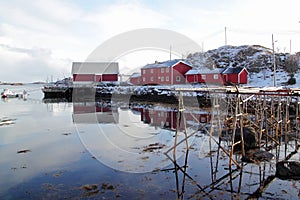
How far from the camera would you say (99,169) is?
1066 cm

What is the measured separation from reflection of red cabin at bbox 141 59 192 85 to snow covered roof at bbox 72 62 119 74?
1517 centimetres

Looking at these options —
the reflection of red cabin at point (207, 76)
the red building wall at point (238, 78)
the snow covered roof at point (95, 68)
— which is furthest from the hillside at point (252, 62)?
the snow covered roof at point (95, 68)

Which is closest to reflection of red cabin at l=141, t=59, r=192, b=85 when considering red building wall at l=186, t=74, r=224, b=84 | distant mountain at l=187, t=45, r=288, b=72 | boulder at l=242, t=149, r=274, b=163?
red building wall at l=186, t=74, r=224, b=84

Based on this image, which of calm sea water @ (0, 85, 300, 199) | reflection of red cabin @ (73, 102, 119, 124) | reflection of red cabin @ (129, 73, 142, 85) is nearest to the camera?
calm sea water @ (0, 85, 300, 199)

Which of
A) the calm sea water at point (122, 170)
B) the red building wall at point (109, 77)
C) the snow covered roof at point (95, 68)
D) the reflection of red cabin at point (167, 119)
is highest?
the snow covered roof at point (95, 68)

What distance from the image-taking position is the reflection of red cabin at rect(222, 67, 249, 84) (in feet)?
137

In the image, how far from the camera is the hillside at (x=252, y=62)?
146 feet

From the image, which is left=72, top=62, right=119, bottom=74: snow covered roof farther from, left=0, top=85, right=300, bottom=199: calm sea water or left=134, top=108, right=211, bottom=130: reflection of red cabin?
left=0, top=85, right=300, bottom=199: calm sea water

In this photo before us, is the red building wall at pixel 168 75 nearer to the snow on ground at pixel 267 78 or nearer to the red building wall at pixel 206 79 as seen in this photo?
the red building wall at pixel 206 79

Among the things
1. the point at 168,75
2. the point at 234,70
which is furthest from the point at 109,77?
the point at 234,70

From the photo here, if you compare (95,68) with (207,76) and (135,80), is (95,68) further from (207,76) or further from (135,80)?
(207,76)

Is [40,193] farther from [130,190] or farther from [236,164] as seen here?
[236,164]

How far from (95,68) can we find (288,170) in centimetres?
5618

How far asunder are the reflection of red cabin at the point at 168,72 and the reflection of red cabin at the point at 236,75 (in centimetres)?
785
